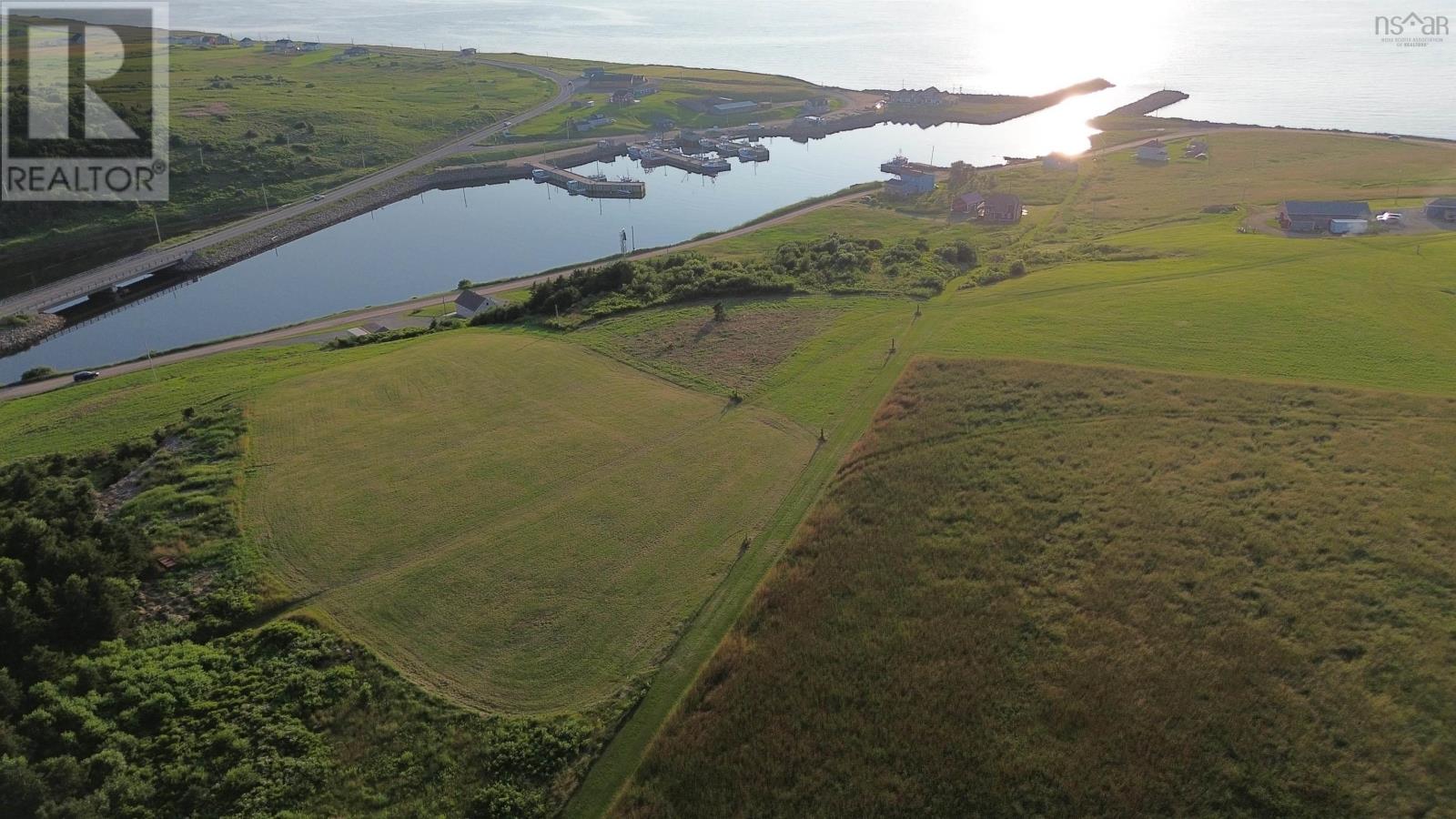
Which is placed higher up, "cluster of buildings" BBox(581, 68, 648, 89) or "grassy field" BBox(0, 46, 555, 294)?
"cluster of buildings" BBox(581, 68, 648, 89)

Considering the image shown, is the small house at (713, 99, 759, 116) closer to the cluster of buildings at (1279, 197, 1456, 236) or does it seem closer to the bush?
the cluster of buildings at (1279, 197, 1456, 236)

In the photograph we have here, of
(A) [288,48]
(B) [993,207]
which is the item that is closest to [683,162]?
(B) [993,207]

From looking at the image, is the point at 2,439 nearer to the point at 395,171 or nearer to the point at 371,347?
the point at 371,347

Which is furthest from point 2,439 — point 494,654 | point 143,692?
point 494,654

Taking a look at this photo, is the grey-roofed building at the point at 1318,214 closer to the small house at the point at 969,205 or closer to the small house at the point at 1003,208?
the small house at the point at 1003,208

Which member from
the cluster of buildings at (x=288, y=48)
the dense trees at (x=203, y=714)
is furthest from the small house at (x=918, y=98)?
the dense trees at (x=203, y=714)

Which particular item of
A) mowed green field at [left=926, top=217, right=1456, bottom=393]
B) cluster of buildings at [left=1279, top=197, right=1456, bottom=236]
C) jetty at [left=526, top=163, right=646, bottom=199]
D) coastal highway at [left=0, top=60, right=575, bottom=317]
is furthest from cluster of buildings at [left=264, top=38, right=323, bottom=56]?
cluster of buildings at [left=1279, top=197, right=1456, bottom=236]

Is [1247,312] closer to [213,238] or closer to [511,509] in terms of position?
[511,509]
